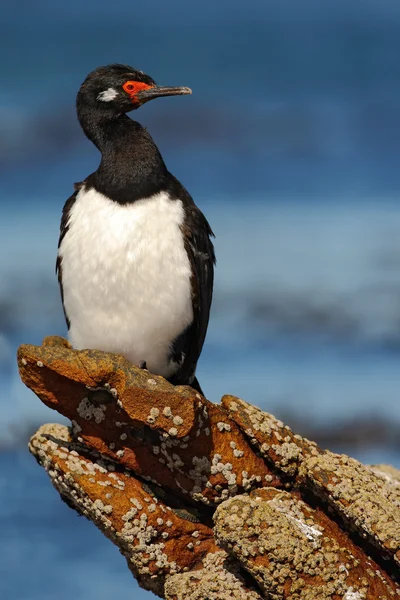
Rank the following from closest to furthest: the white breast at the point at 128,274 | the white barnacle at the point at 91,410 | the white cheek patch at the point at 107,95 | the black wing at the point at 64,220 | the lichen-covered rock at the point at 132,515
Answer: the lichen-covered rock at the point at 132,515 → the white barnacle at the point at 91,410 → the white breast at the point at 128,274 → the white cheek patch at the point at 107,95 → the black wing at the point at 64,220

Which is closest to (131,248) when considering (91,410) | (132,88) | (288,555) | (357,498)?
(91,410)

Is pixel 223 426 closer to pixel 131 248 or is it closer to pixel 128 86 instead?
pixel 131 248

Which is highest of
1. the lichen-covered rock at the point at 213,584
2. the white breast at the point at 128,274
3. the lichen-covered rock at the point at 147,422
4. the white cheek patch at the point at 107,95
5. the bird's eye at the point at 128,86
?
the bird's eye at the point at 128,86

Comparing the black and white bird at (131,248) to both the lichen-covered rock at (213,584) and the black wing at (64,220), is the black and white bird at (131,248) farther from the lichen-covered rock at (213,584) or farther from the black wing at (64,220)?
the lichen-covered rock at (213,584)

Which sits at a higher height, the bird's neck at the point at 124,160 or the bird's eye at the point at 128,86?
the bird's eye at the point at 128,86

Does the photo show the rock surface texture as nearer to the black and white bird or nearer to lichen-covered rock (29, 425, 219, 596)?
lichen-covered rock (29, 425, 219, 596)

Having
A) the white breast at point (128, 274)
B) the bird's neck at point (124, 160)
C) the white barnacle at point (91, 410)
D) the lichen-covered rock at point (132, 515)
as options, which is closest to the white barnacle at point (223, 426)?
the lichen-covered rock at point (132, 515)

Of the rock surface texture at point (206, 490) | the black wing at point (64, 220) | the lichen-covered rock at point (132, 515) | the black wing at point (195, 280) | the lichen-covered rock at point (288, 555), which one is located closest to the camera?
the lichen-covered rock at point (288, 555)

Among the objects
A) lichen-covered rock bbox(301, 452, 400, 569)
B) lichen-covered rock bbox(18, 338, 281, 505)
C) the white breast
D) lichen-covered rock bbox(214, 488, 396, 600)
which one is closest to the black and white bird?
the white breast
